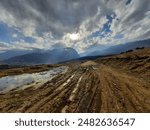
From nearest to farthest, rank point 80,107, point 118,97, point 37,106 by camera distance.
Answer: point 80,107 < point 37,106 < point 118,97

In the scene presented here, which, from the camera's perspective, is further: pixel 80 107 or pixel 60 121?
pixel 80 107

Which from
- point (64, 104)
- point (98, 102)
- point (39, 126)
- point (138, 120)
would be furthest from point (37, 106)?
point (138, 120)

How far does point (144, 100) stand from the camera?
40.0 ft

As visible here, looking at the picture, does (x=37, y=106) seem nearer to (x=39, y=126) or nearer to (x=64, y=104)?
(x=64, y=104)

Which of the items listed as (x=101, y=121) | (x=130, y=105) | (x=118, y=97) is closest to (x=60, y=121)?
(x=101, y=121)

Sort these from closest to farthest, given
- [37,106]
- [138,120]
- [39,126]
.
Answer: [39,126] → [138,120] → [37,106]

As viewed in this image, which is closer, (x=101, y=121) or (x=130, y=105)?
(x=101, y=121)

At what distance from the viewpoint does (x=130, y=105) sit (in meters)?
11.0

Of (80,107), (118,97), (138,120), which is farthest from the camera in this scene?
(118,97)

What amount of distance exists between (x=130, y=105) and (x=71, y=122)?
15.2ft

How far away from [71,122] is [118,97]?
6.10 meters

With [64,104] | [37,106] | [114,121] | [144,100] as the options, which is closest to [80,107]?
[64,104]

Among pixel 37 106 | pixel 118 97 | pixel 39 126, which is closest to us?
pixel 39 126

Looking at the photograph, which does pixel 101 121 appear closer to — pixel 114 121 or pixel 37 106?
pixel 114 121
